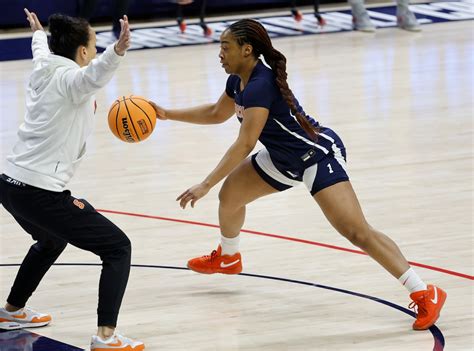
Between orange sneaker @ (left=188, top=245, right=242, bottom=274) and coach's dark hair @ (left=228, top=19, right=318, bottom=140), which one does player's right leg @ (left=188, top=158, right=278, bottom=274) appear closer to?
orange sneaker @ (left=188, top=245, right=242, bottom=274)

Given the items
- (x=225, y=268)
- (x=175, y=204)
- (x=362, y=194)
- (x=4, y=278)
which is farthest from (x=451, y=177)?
(x=4, y=278)

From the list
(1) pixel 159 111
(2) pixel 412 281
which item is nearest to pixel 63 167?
(1) pixel 159 111

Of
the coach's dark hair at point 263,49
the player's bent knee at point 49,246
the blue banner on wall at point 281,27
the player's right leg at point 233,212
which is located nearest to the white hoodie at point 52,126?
the player's bent knee at point 49,246

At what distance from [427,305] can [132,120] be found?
177cm

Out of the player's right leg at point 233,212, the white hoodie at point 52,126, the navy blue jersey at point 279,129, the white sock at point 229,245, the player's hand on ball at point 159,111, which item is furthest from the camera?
the white sock at point 229,245

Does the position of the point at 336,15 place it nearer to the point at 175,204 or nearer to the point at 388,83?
the point at 388,83

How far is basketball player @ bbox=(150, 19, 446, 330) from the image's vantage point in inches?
203

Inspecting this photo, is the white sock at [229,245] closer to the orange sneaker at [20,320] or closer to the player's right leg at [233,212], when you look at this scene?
the player's right leg at [233,212]

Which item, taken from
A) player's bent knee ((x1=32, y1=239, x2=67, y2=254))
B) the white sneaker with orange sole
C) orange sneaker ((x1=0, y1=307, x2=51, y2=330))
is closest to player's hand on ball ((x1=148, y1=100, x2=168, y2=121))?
player's bent knee ((x1=32, y1=239, x2=67, y2=254))

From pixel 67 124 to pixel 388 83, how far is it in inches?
303

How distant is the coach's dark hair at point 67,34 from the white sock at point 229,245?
1.48 meters

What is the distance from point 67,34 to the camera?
194 inches

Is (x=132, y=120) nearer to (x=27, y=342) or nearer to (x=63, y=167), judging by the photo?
(x=63, y=167)

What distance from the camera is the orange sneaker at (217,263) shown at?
235 inches
